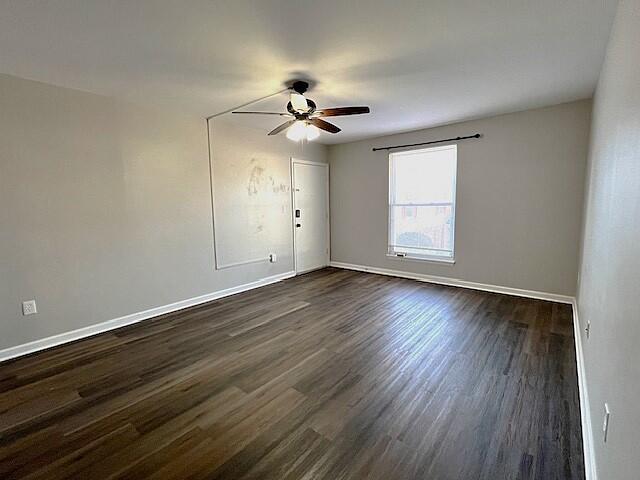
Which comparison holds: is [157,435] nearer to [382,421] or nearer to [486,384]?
[382,421]

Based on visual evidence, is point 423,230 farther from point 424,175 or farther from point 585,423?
point 585,423

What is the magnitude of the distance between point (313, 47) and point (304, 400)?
2.53 metres

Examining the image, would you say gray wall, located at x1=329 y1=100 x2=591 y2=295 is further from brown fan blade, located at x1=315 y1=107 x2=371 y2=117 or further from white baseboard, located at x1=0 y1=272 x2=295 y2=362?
white baseboard, located at x1=0 y1=272 x2=295 y2=362

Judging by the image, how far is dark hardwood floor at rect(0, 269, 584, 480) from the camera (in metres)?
1.58

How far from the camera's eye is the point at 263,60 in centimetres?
246

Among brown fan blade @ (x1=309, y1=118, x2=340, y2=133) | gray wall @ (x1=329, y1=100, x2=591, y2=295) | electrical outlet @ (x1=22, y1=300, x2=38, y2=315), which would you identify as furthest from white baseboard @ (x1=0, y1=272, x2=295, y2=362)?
gray wall @ (x1=329, y1=100, x2=591, y2=295)

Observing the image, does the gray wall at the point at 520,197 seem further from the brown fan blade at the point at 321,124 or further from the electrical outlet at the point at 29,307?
the electrical outlet at the point at 29,307

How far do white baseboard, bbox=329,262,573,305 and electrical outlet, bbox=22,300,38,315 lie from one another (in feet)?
14.9

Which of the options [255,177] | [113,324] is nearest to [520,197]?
[255,177]

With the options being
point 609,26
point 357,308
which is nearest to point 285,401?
point 357,308

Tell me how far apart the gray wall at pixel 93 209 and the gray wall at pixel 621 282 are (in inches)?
157

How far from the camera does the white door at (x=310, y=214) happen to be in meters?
5.52

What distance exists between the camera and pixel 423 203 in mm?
5012

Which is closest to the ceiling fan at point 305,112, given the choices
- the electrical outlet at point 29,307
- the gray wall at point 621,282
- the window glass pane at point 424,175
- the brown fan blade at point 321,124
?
the brown fan blade at point 321,124
